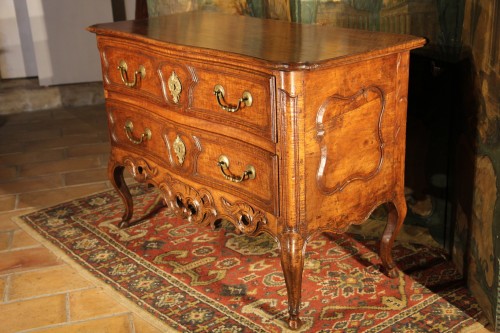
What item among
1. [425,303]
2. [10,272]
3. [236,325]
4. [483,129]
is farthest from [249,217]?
[10,272]

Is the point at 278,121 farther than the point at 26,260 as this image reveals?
No

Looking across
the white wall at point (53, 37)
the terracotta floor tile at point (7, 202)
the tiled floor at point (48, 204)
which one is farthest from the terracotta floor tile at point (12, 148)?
the white wall at point (53, 37)

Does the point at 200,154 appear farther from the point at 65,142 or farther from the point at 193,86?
the point at 65,142

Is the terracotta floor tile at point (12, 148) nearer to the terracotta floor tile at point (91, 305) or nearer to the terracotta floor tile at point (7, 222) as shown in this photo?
the terracotta floor tile at point (7, 222)

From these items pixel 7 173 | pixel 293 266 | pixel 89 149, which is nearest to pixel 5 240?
pixel 7 173

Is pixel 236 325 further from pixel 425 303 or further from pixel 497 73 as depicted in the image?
pixel 497 73

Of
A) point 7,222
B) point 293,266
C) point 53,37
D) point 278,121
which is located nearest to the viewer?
point 278,121

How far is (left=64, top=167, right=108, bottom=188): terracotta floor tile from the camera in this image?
14.6 feet

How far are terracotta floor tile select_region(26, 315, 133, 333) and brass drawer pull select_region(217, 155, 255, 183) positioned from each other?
0.71 meters

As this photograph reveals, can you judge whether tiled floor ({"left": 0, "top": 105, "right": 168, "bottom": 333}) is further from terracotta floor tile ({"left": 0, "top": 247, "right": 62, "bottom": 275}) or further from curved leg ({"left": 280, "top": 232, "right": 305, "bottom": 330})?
curved leg ({"left": 280, "top": 232, "right": 305, "bottom": 330})

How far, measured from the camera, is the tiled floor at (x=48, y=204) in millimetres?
2865

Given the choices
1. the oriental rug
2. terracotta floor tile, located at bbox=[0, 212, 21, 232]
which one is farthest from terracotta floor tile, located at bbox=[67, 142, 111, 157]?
the oriental rug

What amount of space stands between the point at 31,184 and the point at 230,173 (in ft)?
7.08

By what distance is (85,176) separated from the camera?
4551mm
